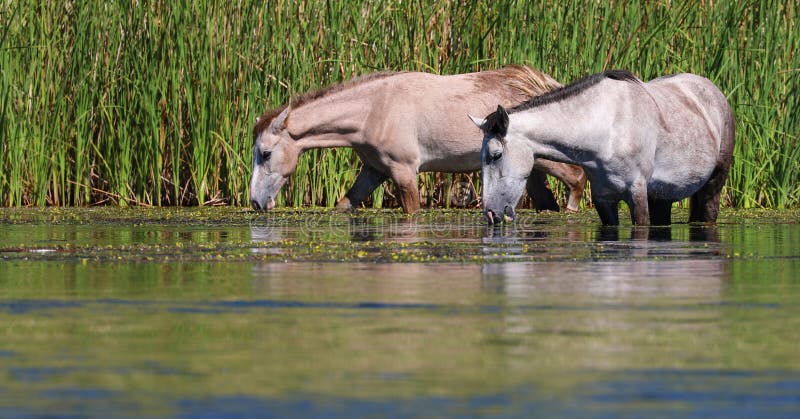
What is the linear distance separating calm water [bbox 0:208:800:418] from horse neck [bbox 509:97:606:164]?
1.26m

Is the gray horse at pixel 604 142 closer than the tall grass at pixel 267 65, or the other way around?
the gray horse at pixel 604 142

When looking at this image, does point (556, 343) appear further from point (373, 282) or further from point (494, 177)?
point (494, 177)

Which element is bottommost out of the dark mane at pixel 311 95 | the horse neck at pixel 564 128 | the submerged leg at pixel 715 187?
the submerged leg at pixel 715 187

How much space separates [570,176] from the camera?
13.5 m

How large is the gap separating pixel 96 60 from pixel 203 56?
1.06 metres

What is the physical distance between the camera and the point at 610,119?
10320mm

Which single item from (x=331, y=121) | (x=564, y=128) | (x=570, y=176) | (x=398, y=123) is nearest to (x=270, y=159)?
(x=331, y=121)

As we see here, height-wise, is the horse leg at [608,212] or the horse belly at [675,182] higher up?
the horse belly at [675,182]

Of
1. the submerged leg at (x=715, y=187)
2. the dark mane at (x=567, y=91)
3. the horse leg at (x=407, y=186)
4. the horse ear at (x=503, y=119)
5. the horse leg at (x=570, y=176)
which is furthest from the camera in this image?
the horse leg at (x=570, y=176)

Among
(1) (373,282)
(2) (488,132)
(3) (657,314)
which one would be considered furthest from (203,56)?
(3) (657,314)

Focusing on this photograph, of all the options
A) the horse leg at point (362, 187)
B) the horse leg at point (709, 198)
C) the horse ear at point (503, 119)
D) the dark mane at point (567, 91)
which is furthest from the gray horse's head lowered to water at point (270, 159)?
the horse leg at point (709, 198)

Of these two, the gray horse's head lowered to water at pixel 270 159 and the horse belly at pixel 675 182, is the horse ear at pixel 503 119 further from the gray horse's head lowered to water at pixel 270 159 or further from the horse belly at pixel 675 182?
the gray horse's head lowered to water at pixel 270 159

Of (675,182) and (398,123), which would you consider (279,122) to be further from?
(675,182)

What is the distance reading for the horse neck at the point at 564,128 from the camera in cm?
1030
